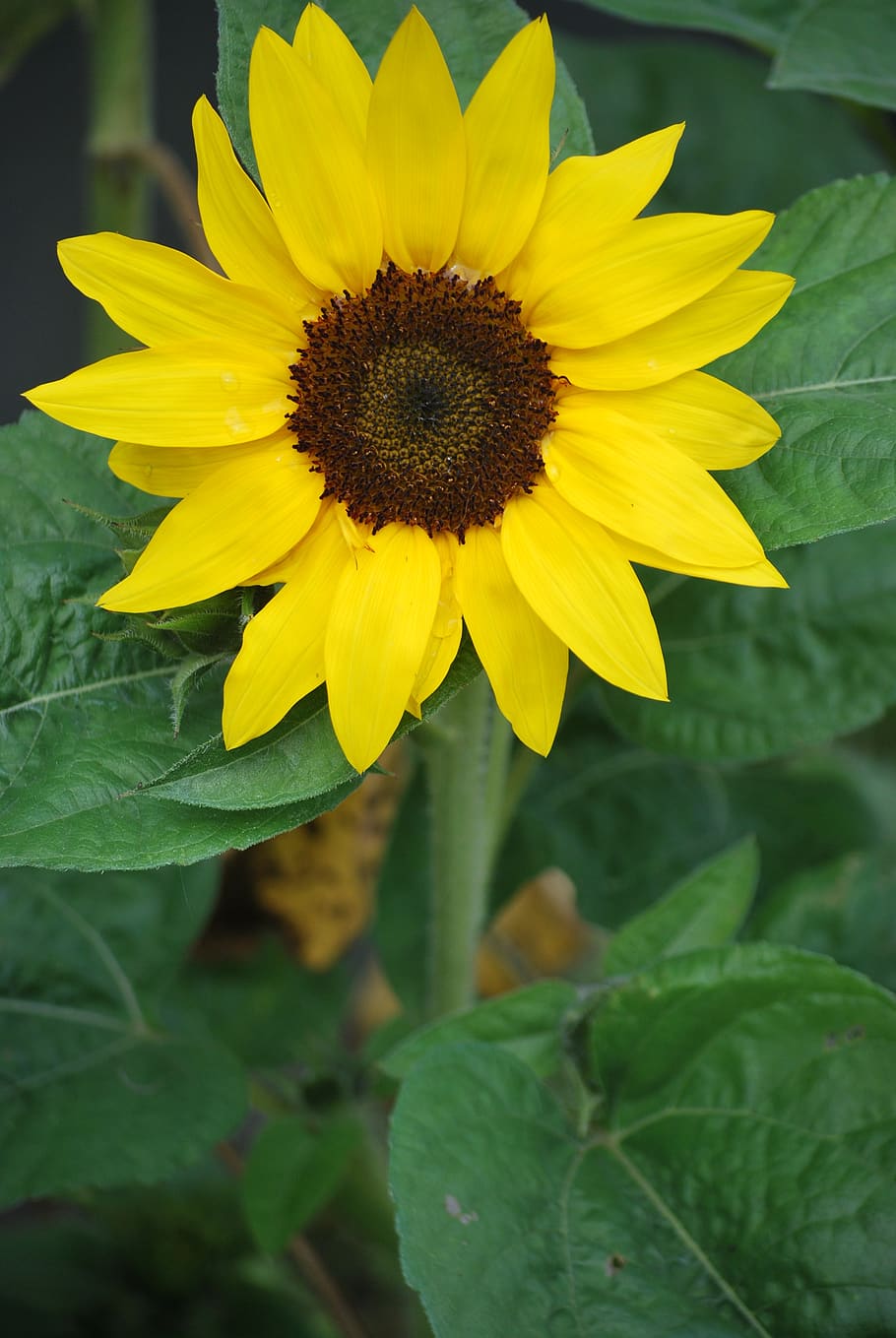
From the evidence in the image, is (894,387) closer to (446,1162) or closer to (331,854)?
(446,1162)

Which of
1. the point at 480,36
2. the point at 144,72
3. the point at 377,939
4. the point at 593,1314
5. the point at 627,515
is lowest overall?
the point at 593,1314

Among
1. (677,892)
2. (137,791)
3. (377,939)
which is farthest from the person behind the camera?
(377,939)

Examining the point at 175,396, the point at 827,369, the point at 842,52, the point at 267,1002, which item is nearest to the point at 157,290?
the point at 175,396

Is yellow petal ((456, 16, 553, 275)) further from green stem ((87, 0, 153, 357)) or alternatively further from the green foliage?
green stem ((87, 0, 153, 357))

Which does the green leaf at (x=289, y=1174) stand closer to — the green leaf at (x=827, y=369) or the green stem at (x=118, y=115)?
the green leaf at (x=827, y=369)

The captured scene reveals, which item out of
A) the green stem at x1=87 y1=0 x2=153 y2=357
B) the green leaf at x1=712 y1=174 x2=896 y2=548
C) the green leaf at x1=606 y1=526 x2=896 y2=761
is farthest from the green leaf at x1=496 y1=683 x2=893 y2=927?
the green stem at x1=87 y1=0 x2=153 y2=357

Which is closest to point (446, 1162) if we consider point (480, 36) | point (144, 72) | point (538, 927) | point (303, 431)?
point (303, 431)
